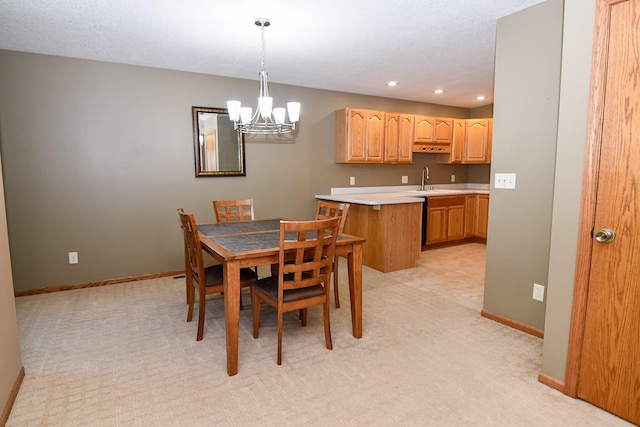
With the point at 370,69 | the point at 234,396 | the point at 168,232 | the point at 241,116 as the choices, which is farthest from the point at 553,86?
the point at 168,232

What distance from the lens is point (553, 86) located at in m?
2.49

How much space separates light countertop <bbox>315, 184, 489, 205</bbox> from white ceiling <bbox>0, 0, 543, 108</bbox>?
149 cm

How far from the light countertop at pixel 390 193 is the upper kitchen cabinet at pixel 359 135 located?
500mm

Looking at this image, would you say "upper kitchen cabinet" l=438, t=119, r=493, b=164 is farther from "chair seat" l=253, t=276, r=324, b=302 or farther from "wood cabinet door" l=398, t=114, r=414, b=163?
"chair seat" l=253, t=276, r=324, b=302

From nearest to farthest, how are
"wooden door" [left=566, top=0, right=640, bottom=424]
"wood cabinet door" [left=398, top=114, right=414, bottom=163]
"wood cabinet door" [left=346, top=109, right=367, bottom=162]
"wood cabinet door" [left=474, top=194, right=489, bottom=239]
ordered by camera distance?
"wooden door" [left=566, top=0, right=640, bottom=424] < "wood cabinet door" [left=346, top=109, right=367, bottom=162] < "wood cabinet door" [left=398, top=114, right=414, bottom=163] < "wood cabinet door" [left=474, top=194, right=489, bottom=239]

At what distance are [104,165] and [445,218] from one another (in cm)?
463

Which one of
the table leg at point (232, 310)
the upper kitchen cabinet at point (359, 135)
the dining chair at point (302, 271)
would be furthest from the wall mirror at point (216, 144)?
the table leg at point (232, 310)

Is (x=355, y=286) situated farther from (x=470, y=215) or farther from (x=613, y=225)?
(x=470, y=215)

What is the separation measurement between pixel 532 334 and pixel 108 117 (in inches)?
173

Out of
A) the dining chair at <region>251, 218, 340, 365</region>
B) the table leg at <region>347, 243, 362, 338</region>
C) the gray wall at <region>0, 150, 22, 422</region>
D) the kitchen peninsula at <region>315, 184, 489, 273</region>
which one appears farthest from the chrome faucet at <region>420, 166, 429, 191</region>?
the gray wall at <region>0, 150, 22, 422</region>

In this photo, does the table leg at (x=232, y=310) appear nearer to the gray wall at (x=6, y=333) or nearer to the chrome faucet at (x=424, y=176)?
the gray wall at (x=6, y=333)

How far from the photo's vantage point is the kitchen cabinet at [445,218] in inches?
215

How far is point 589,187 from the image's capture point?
1.85 m

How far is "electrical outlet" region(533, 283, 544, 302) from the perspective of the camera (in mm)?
2645
